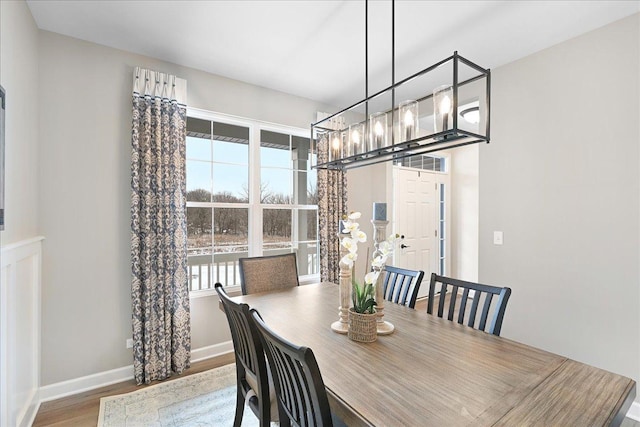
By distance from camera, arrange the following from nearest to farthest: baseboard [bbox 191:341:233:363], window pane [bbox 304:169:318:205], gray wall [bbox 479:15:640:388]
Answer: gray wall [bbox 479:15:640:388]
baseboard [bbox 191:341:233:363]
window pane [bbox 304:169:318:205]

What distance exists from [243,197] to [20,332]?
1.95 metres

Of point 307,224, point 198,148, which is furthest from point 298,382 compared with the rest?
point 307,224

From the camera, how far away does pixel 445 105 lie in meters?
1.35

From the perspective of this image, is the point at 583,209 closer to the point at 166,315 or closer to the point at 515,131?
the point at 515,131

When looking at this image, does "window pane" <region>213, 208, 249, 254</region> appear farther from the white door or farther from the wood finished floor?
the white door

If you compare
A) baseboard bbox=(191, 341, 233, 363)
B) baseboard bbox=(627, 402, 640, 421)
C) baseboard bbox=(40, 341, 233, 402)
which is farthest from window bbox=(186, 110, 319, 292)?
baseboard bbox=(627, 402, 640, 421)

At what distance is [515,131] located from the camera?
2805mm

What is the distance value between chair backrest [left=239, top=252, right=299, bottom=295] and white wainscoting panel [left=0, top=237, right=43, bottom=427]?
1309mm

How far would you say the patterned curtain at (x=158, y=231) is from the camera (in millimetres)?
2498

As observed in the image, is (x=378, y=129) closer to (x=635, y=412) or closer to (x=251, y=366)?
(x=251, y=366)

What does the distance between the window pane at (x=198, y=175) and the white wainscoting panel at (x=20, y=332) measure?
1.20 meters

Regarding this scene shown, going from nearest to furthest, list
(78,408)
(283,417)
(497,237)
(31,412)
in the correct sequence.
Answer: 1. (283,417)
2. (31,412)
3. (78,408)
4. (497,237)

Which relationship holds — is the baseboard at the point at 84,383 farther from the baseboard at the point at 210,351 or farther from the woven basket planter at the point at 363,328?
the woven basket planter at the point at 363,328

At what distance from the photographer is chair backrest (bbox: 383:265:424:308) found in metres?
2.11
